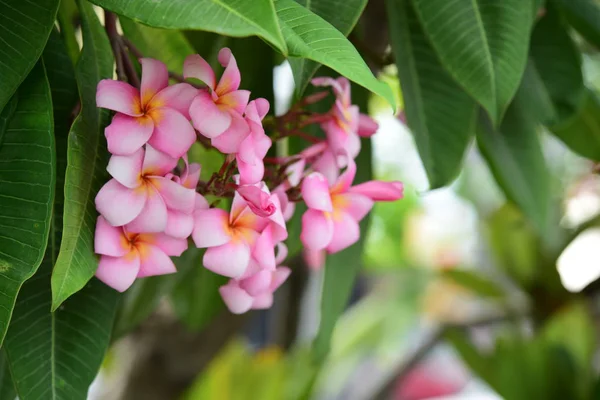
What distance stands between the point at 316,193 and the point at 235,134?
2.6 inches

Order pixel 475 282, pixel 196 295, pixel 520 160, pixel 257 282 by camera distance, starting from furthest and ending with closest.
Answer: pixel 475 282
pixel 196 295
pixel 520 160
pixel 257 282

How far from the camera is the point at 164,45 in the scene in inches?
18.7

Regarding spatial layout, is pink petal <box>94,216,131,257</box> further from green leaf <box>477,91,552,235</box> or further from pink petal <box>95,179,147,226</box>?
green leaf <box>477,91,552,235</box>

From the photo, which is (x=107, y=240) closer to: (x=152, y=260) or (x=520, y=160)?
(x=152, y=260)

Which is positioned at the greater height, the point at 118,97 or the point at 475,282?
the point at 118,97

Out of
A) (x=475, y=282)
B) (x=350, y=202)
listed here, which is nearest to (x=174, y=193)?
(x=350, y=202)

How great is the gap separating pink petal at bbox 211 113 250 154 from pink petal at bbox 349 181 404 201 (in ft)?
0.32

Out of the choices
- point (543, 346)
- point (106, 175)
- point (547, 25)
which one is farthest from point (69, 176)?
point (543, 346)

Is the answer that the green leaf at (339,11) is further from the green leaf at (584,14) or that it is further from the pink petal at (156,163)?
the green leaf at (584,14)

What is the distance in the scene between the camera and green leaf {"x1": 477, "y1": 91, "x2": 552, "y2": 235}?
0.62 meters

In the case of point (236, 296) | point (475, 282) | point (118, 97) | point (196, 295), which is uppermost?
point (118, 97)

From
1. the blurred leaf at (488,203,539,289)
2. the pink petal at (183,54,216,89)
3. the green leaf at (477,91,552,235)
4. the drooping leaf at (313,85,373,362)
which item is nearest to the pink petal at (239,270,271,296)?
the pink petal at (183,54,216,89)

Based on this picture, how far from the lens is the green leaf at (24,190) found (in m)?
0.31

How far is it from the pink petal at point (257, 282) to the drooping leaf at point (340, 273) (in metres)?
0.20
